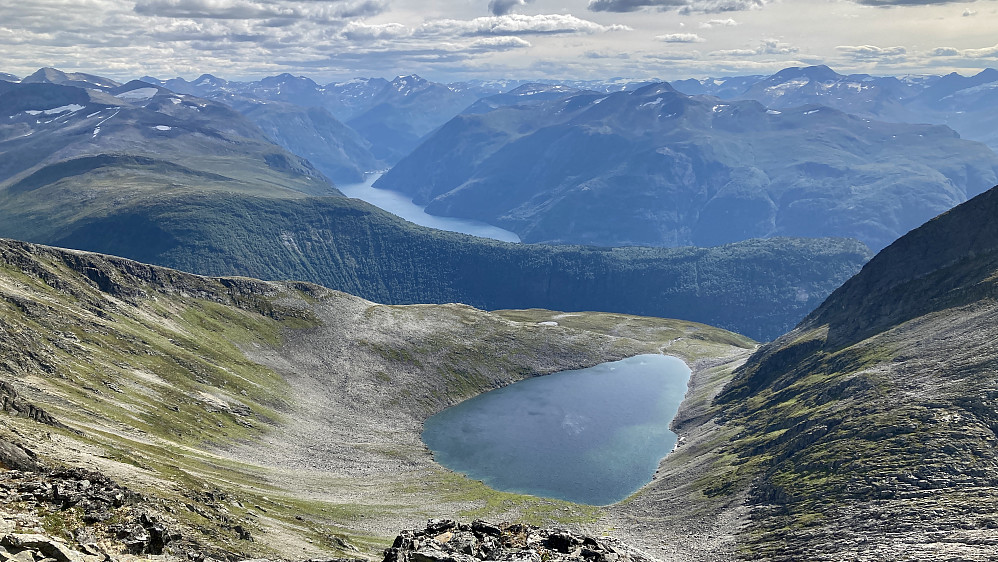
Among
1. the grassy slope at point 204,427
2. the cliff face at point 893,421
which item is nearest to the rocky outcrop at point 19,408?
the grassy slope at point 204,427

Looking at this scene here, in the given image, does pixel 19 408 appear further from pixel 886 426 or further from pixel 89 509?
pixel 886 426

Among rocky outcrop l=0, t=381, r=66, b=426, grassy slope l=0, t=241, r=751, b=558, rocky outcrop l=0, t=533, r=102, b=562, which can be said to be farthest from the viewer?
rocky outcrop l=0, t=381, r=66, b=426

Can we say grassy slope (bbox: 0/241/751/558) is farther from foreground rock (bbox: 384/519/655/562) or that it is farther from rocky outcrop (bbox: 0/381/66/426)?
foreground rock (bbox: 384/519/655/562)

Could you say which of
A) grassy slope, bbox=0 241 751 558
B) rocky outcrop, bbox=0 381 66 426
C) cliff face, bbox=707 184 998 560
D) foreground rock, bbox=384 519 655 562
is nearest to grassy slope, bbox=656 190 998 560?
cliff face, bbox=707 184 998 560

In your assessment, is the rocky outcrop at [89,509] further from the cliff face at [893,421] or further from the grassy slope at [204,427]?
the cliff face at [893,421]

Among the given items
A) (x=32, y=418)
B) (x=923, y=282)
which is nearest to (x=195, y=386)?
(x=32, y=418)

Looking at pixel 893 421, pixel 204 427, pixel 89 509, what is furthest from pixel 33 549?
pixel 893 421
